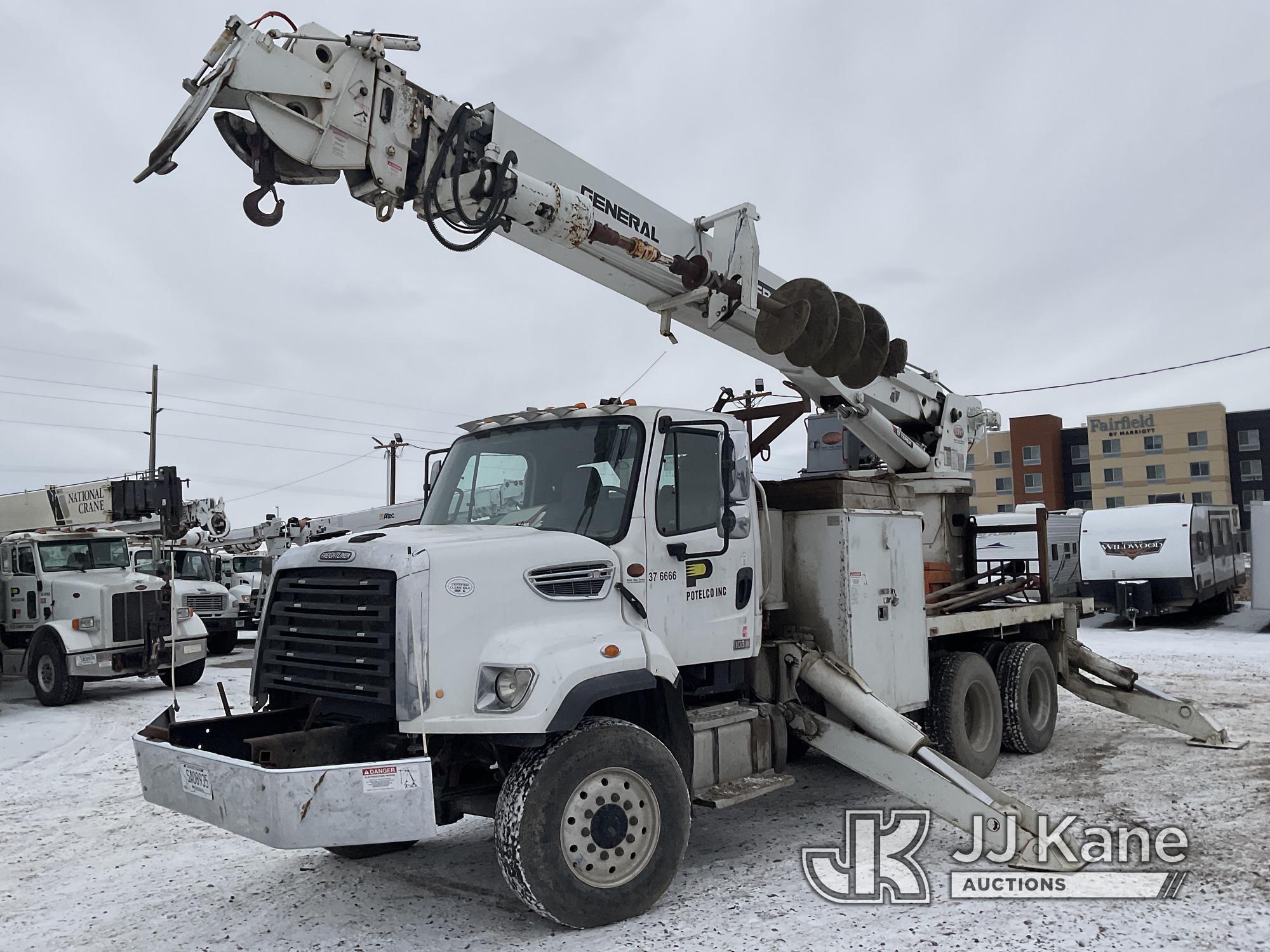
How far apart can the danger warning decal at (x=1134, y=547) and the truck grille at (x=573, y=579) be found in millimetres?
19402

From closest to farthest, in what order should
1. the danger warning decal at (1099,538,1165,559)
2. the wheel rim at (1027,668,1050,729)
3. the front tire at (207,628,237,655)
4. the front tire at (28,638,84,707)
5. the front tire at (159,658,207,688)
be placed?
the wheel rim at (1027,668,1050,729), the front tire at (28,638,84,707), the front tire at (159,658,207,688), the danger warning decal at (1099,538,1165,559), the front tire at (207,628,237,655)

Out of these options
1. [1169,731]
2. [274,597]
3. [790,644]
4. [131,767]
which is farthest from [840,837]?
[131,767]

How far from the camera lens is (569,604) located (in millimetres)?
5238

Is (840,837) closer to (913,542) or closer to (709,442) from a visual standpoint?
(913,542)

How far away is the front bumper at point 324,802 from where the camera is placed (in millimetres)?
4418

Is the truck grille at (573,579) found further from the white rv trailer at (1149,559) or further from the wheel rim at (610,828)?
→ the white rv trailer at (1149,559)

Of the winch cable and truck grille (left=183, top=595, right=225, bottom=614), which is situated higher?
the winch cable

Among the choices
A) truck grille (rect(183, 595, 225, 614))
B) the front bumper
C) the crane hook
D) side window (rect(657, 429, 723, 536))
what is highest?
the crane hook

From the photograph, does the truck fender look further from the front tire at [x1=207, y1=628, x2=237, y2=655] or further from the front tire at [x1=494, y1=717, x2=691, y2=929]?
the front tire at [x1=494, y1=717, x2=691, y2=929]

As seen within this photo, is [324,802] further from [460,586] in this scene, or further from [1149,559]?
[1149,559]

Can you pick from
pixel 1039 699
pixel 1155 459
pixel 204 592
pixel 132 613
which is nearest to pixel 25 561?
pixel 132 613

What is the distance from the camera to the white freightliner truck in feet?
46.3

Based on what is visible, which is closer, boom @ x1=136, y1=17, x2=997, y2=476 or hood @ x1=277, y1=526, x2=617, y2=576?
hood @ x1=277, y1=526, x2=617, y2=576

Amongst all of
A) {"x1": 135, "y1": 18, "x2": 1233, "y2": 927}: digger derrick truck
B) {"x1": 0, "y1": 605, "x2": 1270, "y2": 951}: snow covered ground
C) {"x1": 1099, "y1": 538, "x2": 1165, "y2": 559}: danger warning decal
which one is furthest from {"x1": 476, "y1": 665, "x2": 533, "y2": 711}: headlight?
{"x1": 1099, "y1": 538, "x2": 1165, "y2": 559}: danger warning decal
